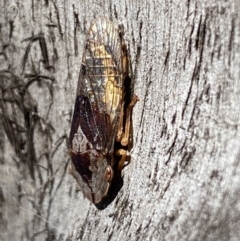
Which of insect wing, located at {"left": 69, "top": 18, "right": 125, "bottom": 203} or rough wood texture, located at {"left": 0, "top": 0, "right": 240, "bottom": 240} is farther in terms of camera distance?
insect wing, located at {"left": 69, "top": 18, "right": 125, "bottom": 203}

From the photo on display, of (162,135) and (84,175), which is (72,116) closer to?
(84,175)

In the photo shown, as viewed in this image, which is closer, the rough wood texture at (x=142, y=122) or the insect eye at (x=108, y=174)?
the rough wood texture at (x=142, y=122)

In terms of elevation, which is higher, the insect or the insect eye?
the insect

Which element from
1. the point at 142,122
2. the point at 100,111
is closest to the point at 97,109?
the point at 100,111

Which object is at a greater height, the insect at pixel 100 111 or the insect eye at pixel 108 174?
the insect at pixel 100 111

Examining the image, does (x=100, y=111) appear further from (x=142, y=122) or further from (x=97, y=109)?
(x=142, y=122)
